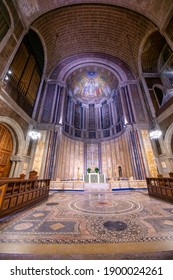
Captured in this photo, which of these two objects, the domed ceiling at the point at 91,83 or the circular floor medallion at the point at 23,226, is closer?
the circular floor medallion at the point at 23,226

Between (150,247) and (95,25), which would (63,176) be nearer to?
(150,247)

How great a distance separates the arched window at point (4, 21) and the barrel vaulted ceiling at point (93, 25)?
5.46 feet

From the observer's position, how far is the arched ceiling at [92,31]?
33.8 ft

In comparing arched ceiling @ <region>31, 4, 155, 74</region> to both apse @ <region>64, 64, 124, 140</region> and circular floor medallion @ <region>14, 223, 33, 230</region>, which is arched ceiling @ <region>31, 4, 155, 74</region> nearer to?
apse @ <region>64, 64, 124, 140</region>

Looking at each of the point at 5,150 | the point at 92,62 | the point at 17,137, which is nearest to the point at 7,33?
the point at 17,137

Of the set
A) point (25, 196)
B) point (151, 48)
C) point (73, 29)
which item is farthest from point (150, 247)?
point (73, 29)

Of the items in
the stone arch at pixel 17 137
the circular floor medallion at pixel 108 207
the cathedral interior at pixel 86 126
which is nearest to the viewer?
the cathedral interior at pixel 86 126

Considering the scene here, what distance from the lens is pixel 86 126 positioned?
17031 mm

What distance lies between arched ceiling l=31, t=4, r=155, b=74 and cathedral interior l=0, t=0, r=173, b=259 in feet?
0.27

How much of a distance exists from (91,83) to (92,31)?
656 cm

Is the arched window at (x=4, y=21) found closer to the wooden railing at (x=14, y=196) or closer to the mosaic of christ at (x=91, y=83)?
the wooden railing at (x=14, y=196)

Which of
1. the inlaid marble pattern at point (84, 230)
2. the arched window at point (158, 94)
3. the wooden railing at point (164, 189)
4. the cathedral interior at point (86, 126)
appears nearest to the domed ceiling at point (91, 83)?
the cathedral interior at point (86, 126)

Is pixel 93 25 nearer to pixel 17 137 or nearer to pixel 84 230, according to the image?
pixel 17 137

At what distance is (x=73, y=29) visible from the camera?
38.5ft
